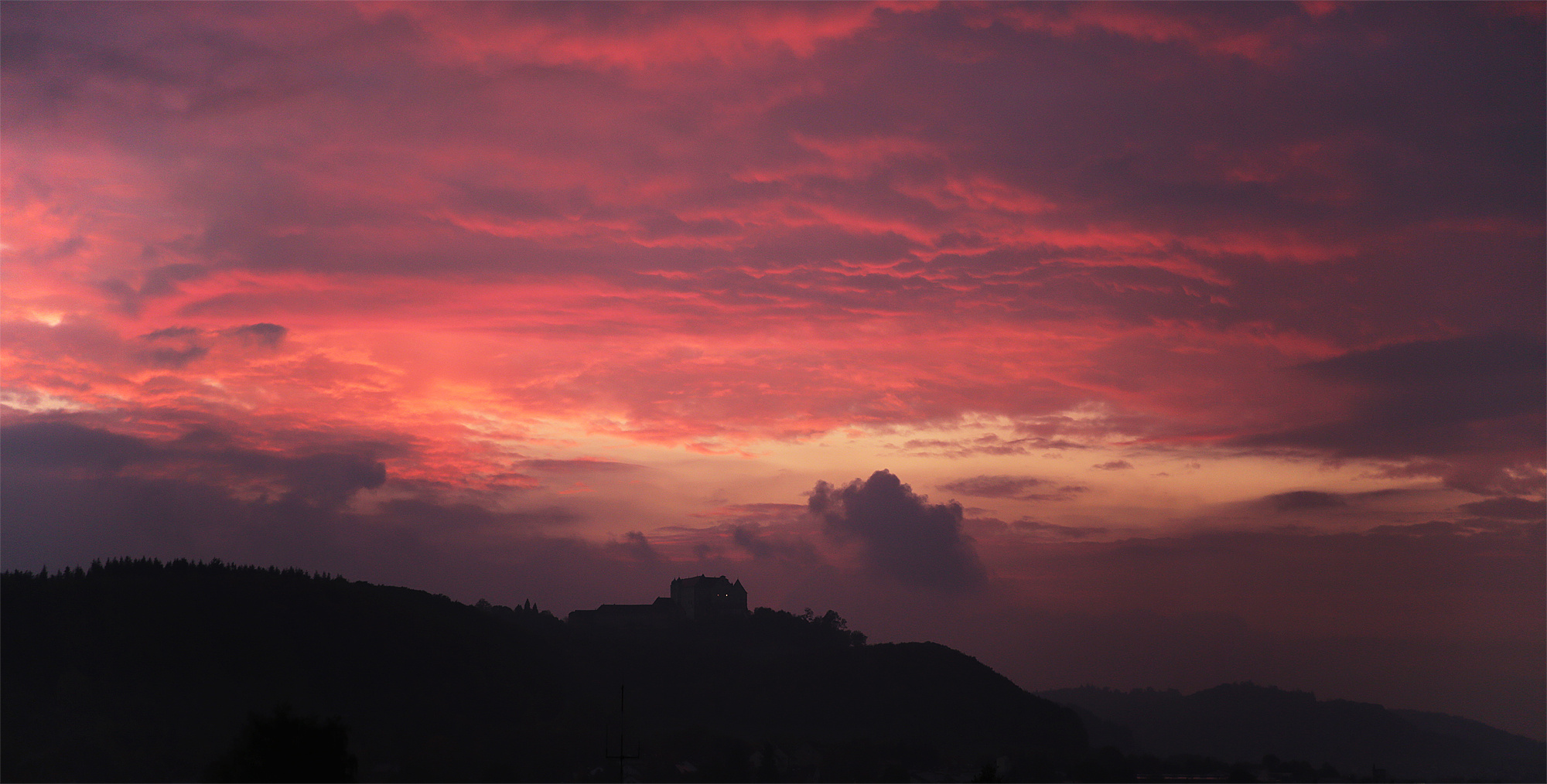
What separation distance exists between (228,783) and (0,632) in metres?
158

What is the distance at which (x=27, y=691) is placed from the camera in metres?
180

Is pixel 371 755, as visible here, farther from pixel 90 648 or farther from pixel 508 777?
pixel 90 648

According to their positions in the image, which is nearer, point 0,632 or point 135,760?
point 135,760

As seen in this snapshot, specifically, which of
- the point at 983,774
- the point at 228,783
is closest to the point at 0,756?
the point at 228,783

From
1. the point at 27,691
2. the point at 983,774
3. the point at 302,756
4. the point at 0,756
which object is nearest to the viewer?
the point at 302,756

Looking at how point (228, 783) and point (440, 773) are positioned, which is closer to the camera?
point (228, 783)

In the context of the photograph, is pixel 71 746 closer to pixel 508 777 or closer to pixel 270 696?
pixel 270 696

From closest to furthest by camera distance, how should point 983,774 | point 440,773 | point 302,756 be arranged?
point 302,756
point 983,774
point 440,773

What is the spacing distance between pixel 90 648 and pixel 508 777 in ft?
250

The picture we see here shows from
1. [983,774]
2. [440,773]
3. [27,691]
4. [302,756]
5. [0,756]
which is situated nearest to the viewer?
[302,756]

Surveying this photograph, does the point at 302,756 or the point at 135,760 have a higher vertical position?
the point at 302,756

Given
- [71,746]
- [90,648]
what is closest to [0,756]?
[71,746]

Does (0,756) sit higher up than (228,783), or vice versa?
(228,783)

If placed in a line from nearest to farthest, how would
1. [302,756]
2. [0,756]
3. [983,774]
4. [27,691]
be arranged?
1. [302,756]
2. [983,774]
3. [0,756]
4. [27,691]
